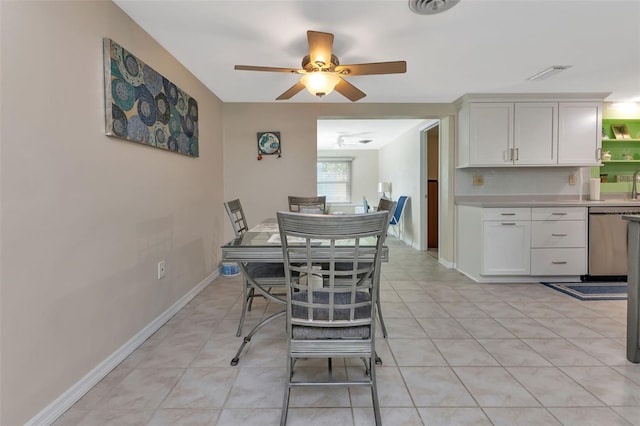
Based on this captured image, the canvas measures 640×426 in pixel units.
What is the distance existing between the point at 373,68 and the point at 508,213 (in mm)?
2347

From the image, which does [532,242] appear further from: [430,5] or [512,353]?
[430,5]

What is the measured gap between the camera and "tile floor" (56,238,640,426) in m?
1.46

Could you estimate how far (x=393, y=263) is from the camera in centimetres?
455

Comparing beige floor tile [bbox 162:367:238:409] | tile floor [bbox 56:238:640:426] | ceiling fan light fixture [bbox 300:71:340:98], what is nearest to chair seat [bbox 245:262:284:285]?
tile floor [bbox 56:238:640:426]

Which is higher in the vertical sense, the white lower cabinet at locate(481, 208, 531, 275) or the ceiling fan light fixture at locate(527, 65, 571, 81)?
the ceiling fan light fixture at locate(527, 65, 571, 81)

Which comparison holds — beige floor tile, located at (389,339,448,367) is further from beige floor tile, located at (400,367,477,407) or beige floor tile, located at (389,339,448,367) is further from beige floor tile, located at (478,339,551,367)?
beige floor tile, located at (478,339,551,367)

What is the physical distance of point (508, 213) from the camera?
3.43m

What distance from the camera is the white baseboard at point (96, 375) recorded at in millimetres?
1393

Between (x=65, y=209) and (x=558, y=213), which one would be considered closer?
(x=65, y=209)

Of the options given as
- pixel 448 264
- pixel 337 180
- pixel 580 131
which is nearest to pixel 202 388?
pixel 448 264

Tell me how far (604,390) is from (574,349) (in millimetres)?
466

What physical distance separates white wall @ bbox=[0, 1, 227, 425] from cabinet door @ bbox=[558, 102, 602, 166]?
14.2ft

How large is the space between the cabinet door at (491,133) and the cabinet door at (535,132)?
9 cm

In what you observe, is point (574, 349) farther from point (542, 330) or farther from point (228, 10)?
point (228, 10)
